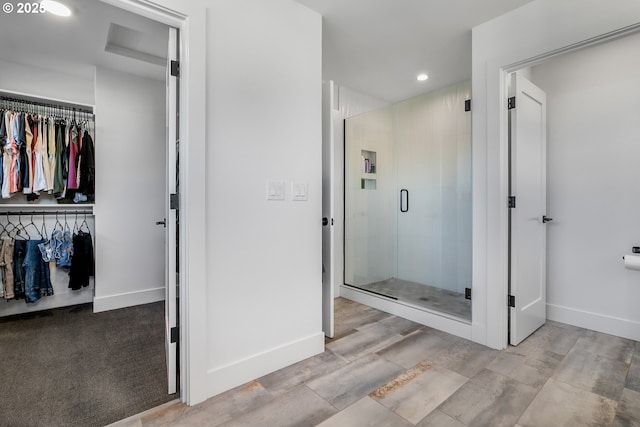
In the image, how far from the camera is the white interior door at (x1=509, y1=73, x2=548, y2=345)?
2.31m

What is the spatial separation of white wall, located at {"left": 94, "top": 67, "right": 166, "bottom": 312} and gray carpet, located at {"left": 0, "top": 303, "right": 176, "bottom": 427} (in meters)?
0.45

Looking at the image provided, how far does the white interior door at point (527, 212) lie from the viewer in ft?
7.57

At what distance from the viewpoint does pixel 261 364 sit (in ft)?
6.25

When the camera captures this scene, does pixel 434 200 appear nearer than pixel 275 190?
No

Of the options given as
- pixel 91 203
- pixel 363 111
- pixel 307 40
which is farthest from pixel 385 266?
pixel 91 203

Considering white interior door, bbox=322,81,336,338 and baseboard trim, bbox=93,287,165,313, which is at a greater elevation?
white interior door, bbox=322,81,336,338

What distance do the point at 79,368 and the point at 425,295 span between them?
118 inches

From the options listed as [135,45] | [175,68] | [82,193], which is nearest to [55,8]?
[135,45]

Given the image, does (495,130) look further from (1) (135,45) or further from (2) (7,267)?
(2) (7,267)

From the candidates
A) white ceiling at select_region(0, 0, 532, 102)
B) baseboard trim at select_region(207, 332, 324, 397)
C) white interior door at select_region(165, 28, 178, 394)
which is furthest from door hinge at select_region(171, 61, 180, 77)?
baseboard trim at select_region(207, 332, 324, 397)

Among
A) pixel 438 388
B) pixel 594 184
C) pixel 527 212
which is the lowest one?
pixel 438 388

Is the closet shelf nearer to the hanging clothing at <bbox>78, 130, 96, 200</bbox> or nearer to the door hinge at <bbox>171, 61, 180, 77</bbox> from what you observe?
the hanging clothing at <bbox>78, 130, 96, 200</bbox>

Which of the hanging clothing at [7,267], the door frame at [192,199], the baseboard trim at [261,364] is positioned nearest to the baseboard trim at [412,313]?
the baseboard trim at [261,364]

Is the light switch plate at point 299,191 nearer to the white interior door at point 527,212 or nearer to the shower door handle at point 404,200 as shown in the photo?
the white interior door at point 527,212
